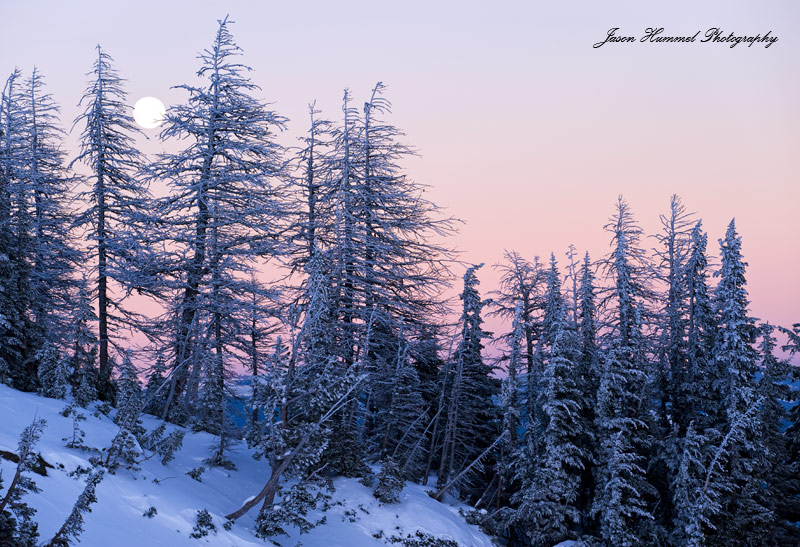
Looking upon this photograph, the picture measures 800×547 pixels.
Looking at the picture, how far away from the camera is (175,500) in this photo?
1542 cm

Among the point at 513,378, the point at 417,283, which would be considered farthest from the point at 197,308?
the point at 513,378

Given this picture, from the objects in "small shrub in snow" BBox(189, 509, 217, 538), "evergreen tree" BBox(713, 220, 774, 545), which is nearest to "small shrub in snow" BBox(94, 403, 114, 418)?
"small shrub in snow" BBox(189, 509, 217, 538)

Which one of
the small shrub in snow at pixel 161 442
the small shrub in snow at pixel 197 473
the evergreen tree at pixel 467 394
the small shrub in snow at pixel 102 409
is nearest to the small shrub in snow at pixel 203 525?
the small shrub in snow at pixel 197 473

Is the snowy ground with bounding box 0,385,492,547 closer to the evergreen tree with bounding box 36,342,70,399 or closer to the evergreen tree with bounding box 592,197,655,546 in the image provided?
the evergreen tree with bounding box 36,342,70,399

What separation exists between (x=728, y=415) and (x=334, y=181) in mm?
20630

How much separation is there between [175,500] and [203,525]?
132 centimetres

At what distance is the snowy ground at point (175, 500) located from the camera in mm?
12375

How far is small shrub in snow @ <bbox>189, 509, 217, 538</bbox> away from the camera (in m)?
14.2

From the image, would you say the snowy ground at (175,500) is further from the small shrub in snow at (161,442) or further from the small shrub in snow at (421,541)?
the small shrub in snow at (161,442)

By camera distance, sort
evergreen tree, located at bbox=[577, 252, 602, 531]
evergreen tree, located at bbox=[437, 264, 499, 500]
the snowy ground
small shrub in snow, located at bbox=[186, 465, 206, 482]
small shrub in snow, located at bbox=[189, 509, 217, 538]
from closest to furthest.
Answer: the snowy ground → small shrub in snow, located at bbox=[189, 509, 217, 538] → small shrub in snow, located at bbox=[186, 465, 206, 482] → evergreen tree, located at bbox=[577, 252, 602, 531] → evergreen tree, located at bbox=[437, 264, 499, 500]

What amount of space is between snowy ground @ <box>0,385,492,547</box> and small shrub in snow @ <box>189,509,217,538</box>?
0.46 ft

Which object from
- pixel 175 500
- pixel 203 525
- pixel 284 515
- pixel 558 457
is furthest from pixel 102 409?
pixel 558 457

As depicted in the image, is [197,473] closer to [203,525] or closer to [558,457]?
[203,525]

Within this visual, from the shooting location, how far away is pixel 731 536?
22047 mm
